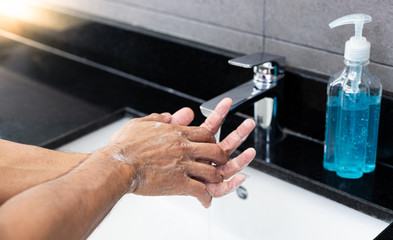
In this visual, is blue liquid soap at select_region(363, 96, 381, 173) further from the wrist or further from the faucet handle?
the wrist

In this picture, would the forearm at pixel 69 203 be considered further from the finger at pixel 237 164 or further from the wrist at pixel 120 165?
the finger at pixel 237 164

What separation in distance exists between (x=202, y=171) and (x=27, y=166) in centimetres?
26

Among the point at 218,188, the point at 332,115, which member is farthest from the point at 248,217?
the point at 332,115

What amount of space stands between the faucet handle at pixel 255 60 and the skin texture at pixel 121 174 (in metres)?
0.08

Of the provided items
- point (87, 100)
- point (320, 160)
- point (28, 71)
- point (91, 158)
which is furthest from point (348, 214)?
point (28, 71)

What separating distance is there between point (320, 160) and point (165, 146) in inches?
11.6

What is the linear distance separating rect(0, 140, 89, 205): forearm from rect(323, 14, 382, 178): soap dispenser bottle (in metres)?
0.40

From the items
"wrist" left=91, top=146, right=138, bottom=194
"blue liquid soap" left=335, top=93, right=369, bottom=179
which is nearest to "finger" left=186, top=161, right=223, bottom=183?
"wrist" left=91, top=146, right=138, bottom=194

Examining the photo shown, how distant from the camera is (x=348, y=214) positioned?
0.82 m

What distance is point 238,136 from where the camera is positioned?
84 centimetres

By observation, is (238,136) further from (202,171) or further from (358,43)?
(358,43)

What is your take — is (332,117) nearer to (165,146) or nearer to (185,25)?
(165,146)

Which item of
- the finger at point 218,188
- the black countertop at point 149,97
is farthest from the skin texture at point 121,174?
the black countertop at point 149,97

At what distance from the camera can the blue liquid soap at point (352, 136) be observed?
81 cm
